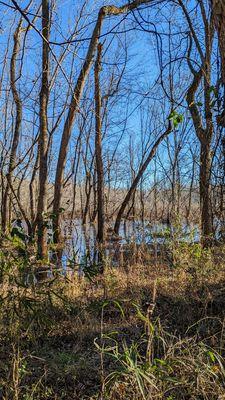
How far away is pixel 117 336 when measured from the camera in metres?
2.88

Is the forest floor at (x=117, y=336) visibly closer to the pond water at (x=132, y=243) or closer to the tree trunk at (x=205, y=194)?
the pond water at (x=132, y=243)

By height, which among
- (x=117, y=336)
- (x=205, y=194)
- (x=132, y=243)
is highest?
(x=205, y=194)

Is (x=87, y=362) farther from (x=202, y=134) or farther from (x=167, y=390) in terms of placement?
(x=202, y=134)

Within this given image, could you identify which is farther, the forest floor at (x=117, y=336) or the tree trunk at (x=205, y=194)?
the tree trunk at (x=205, y=194)

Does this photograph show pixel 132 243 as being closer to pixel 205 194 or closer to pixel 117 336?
pixel 205 194

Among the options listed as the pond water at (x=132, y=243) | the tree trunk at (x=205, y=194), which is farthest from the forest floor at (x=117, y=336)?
the tree trunk at (x=205, y=194)

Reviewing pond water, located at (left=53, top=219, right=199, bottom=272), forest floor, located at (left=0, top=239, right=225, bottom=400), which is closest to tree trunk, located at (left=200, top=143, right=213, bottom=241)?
pond water, located at (left=53, top=219, right=199, bottom=272)

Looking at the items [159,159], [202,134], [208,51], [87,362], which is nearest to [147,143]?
[159,159]

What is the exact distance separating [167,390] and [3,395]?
0.76 m

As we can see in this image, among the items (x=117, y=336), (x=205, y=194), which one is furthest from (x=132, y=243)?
(x=117, y=336)

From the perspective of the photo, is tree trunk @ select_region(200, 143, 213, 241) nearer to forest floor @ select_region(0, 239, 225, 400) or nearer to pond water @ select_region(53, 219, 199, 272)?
pond water @ select_region(53, 219, 199, 272)

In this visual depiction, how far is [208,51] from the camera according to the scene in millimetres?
4988

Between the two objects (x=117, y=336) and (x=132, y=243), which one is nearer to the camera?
(x=117, y=336)

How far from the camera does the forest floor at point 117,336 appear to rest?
1.90 meters
